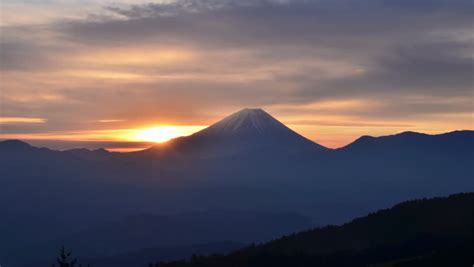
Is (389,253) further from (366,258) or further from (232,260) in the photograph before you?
(232,260)

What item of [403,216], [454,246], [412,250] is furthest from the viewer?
[403,216]

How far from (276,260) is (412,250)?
66.0 feet

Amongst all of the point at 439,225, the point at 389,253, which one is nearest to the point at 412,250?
the point at 389,253

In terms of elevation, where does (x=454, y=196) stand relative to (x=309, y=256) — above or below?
above

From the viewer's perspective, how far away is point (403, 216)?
119 m

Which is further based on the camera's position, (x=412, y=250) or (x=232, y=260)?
(x=232, y=260)

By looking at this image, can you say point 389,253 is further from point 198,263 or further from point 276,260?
point 198,263

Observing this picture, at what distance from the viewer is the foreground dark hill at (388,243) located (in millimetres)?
89688

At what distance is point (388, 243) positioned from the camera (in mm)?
102438

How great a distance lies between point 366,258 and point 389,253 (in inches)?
151

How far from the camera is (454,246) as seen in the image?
87.6 m

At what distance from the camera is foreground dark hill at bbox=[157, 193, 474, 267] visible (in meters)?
89.7

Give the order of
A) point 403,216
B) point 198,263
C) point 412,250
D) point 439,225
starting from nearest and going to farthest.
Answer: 1. point 412,250
2. point 439,225
3. point 198,263
4. point 403,216

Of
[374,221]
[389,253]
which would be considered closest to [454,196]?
[374,221]
